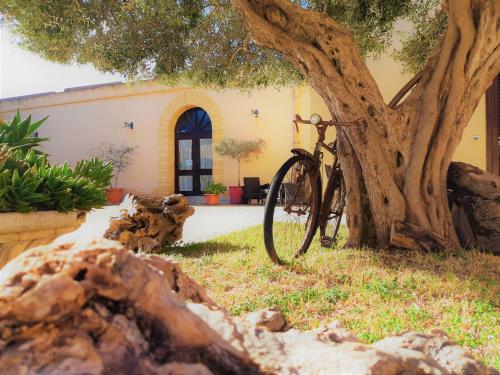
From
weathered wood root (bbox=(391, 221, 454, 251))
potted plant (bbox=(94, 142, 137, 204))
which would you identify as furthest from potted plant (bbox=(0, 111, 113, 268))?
potted plant (bbox=(94, 142, 137, 204))

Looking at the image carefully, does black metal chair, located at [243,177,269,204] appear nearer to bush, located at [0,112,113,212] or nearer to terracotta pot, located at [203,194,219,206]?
terracotta pot, located at [203,194,219,206]

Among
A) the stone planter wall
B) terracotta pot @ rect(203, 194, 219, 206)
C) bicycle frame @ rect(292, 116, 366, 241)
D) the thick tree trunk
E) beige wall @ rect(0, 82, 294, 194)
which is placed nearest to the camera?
the stone planter wall

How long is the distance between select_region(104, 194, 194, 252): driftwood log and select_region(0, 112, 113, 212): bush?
1.83 m

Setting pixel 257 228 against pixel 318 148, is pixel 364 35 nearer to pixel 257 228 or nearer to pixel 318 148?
pixel 318 148

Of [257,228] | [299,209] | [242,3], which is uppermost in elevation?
[242,3]

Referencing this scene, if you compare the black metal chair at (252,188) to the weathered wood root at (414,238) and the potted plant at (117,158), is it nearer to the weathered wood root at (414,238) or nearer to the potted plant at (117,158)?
the potted plant at (117,158)

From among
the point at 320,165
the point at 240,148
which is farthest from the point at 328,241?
the point at 240,148

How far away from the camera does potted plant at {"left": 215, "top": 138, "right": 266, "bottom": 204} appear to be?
14.3m

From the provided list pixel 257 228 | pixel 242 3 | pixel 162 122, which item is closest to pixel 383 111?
pixel 242 3

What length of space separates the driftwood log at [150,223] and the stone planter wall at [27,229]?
90.3 inches

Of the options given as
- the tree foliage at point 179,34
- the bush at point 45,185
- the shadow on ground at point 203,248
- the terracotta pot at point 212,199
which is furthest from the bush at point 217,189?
the bush at point 45,185

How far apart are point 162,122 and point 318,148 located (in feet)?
43.9

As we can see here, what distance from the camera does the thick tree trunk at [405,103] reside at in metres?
3.90

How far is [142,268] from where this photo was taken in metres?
0.68
